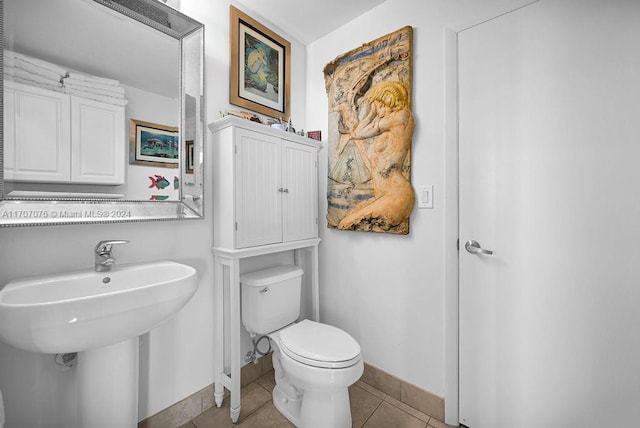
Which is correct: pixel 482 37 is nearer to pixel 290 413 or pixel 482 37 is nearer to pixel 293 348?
pixel 293 348

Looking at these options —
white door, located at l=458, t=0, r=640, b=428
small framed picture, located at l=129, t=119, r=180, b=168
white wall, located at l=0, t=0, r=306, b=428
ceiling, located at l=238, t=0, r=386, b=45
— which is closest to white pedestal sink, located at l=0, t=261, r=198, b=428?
white wall, located at l=0, t=0, r=306, b=428

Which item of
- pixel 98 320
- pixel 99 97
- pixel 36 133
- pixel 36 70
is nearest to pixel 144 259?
pixel 98 320

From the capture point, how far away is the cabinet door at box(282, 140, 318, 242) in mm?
1623

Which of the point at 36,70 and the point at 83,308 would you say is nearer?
the point at 83,308

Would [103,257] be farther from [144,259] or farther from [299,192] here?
[299,192]

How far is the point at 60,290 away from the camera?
95cm

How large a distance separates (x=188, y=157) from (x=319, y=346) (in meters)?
1.16

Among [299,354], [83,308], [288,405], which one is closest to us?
[83,308]

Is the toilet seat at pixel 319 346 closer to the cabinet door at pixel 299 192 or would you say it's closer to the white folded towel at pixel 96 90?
the cabinet door at pixel 299 192

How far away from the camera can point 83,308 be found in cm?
76

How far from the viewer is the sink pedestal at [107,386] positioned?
3.10 ft

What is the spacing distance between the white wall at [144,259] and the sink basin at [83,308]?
4.4 inches

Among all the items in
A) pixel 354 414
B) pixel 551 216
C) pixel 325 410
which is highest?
pixel 551 216

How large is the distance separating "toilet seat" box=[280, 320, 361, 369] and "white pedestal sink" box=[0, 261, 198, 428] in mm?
571
